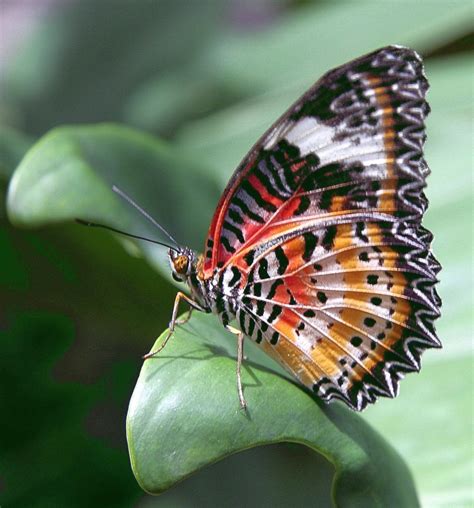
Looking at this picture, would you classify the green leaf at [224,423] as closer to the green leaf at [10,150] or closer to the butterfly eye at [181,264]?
the butterfly eye at [181,264]

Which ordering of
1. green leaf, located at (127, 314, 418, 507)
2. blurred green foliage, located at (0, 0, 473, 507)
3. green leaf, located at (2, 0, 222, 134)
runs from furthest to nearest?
green leaf, located at (2, 0, 222, 134), blurred green foliage, located at (0, 0, 473, 507), green leaf, located at (127, 314, 418, 507)

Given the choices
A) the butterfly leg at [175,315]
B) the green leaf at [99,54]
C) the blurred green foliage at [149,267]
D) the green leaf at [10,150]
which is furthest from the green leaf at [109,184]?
the green leaf at [99,54]

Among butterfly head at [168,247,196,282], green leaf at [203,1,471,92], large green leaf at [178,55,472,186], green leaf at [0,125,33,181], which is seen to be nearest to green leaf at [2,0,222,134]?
green leaf at [203,1,471,92]

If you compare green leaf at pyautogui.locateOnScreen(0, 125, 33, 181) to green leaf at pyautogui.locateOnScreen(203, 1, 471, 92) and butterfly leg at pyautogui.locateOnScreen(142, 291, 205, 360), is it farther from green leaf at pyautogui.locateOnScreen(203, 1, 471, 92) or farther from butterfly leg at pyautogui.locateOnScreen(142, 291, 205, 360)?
green leaf at pyautogui.locateOnScreen(203, 1, 471, 92)

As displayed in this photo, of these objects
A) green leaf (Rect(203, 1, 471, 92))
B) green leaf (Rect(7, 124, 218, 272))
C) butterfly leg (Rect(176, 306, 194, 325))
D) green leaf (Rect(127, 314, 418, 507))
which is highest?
green leaf (Rect(203, 1, 471, 92))

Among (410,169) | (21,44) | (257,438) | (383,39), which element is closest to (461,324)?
(410,169)

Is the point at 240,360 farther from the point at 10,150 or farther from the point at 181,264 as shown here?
the point at 10,150

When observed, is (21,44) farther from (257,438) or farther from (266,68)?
(257,438)
